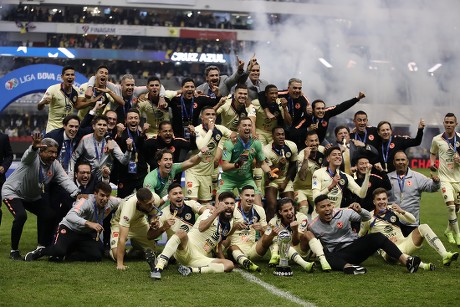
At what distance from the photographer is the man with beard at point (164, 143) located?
36.1ft

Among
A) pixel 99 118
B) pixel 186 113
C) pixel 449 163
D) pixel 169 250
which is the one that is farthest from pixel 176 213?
pixel 449 163

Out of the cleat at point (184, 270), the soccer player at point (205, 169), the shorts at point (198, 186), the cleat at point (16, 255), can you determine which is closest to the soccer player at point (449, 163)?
the soccer player at point (205, 169)

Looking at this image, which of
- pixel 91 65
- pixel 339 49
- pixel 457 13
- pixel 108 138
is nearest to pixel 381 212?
pixel 108 138

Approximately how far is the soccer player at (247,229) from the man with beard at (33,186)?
83.0 inches

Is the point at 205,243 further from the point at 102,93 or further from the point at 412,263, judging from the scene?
the point at 102,93

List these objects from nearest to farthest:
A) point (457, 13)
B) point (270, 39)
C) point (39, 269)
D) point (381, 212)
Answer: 1. point (39, 269)
2. point (381, 212)
3. point (457, 13)
4. point (270, 39)

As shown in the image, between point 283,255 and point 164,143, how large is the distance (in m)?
3.11

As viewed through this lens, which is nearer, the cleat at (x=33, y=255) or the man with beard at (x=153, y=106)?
the cleat at (x=33, y=255)

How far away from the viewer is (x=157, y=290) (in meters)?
7.76

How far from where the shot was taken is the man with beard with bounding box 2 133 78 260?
970 cm

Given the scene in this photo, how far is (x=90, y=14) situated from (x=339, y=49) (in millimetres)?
20401

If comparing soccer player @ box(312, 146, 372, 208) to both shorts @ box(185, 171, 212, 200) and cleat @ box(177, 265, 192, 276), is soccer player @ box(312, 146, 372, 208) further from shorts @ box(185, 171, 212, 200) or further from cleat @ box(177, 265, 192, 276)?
cleat @ box(177, 265, 192, 276)

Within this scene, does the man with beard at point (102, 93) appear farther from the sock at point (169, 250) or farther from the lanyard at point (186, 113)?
the sock at point (169, 250)

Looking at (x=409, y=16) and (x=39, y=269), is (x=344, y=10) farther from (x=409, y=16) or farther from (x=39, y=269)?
(x=39, y=269)
